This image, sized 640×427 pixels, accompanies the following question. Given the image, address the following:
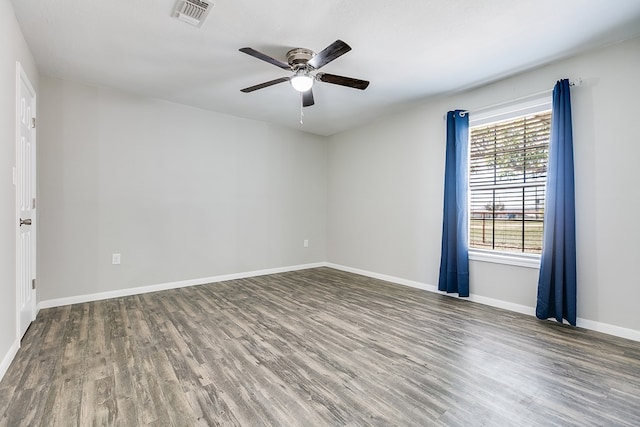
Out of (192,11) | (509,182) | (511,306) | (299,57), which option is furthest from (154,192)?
(511,306)

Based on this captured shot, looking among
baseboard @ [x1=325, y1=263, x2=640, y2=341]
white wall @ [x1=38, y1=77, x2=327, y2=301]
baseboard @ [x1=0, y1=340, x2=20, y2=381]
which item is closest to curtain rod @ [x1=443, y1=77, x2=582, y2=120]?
baseboard @ [x1=325, y1=263, x2=640, y2=341]

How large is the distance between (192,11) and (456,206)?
10.8 ft

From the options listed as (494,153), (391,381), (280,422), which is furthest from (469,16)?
(280,422)

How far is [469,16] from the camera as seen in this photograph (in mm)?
2256

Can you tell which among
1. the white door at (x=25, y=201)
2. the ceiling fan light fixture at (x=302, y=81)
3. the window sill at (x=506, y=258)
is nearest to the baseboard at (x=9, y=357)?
the white door at (x=25, y=201)

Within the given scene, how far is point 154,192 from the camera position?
4016mm

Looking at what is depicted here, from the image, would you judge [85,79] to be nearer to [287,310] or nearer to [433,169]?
[287,310]

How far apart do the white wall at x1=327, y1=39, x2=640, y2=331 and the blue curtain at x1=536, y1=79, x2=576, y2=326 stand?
0.12m

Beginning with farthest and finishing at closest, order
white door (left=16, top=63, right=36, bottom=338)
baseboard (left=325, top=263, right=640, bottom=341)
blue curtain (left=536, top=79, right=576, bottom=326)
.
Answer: blue curtain (left=536, top=79, right=576, bottom=326), baseboard (left=325, top=263, right=640, bottom=341), white door (left=16, top=63, right=36, bottom=338)

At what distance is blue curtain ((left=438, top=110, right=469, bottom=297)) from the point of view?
12.0ft

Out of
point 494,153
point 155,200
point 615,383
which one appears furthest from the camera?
point 155,200

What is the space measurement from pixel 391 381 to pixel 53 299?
3.67m

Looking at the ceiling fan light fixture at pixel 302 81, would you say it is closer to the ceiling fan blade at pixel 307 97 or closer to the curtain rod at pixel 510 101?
the ceiling fan blade at pixel 307 97

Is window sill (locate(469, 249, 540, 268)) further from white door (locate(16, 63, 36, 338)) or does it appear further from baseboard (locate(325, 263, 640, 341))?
white door (locate(16, 63, 36, 338))
